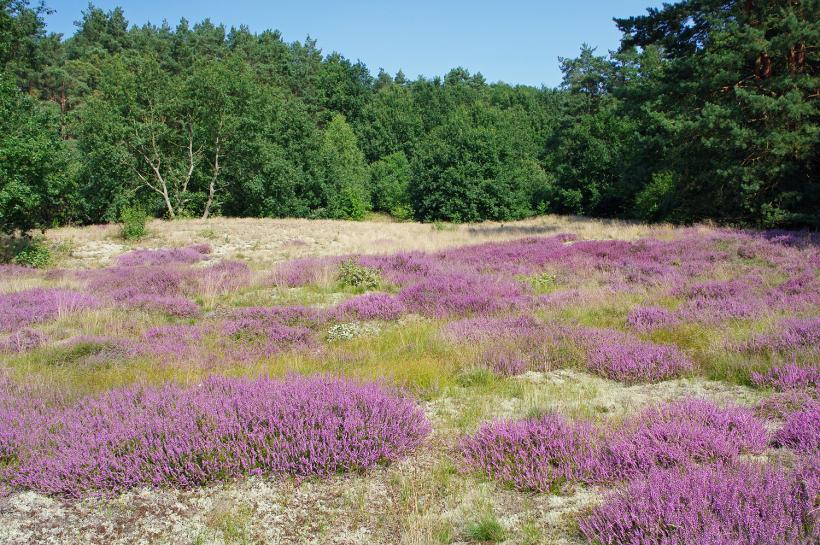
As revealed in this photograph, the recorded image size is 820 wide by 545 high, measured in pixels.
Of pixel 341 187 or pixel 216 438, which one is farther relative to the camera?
pixel 341 187

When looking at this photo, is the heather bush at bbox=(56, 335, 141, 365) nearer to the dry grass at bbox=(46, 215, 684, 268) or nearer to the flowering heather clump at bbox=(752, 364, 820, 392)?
the flowering heather clump at bbox=(752, 364, 820, 392)

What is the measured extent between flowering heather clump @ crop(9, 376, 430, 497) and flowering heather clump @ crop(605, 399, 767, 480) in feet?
5.20

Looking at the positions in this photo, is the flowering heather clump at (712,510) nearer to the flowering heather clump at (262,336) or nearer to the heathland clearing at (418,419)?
the heathland clearing at (418,419)

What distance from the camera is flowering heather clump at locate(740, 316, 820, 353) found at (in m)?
5.80

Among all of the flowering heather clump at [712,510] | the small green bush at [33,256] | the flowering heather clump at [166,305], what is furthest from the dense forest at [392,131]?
the flowering heather clump at [712,510]

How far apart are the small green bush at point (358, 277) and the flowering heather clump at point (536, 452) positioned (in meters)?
8.53

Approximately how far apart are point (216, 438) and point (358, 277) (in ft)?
Answer: 29.6

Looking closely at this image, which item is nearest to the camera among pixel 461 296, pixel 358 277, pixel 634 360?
pixel 634 360

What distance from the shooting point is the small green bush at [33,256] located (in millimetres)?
17656

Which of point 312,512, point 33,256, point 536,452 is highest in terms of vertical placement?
point 33,256

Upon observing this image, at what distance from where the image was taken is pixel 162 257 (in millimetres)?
18594

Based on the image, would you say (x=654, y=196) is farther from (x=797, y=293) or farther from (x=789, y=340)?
(x=789, y=340)

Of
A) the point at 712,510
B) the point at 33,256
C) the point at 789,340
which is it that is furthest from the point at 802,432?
the point at 33,256

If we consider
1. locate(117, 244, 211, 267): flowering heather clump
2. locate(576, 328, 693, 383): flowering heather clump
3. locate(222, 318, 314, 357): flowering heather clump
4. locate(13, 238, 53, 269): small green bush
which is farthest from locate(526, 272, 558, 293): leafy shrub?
locate(13, 238, 53, 269): small green bush
